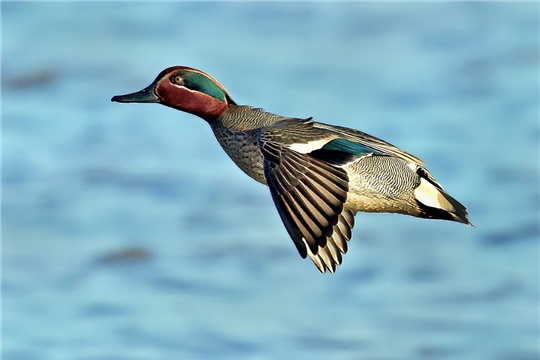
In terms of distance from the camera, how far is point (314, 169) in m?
6.17

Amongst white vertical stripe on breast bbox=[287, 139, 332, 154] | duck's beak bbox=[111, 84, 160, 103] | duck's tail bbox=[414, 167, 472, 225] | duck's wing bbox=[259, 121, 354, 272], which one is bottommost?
duck's wing bbox=[259, 121, 354, 272]

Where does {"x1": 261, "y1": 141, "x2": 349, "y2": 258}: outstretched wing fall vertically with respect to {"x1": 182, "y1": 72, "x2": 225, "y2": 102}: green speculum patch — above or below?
below

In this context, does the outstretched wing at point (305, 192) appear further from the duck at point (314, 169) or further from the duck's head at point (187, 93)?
the duck's head at point (187, 93)

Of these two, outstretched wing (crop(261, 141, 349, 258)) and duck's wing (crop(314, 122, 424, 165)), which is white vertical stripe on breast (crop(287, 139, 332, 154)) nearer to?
outstretched wing (crop(261, 141, 349, 258))

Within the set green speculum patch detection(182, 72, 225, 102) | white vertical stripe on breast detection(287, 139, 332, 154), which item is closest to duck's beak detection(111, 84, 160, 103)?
green speculum patch detection(182, 72, 225, 102)

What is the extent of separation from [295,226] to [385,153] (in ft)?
3.16

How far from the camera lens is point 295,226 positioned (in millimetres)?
5914

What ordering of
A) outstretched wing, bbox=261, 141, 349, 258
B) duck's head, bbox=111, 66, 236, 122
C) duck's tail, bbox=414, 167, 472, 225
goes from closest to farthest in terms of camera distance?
outstretched wing, bbox=261, 141, 349, 258 < duck's tail, bbox=414, 167, 472, 225 < duck's head, bbox=111, 66, 236, 122

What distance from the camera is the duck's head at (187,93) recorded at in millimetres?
Result: 6926

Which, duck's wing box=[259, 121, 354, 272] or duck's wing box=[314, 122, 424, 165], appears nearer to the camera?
duck's wing box=[259, 121, 354, 272]

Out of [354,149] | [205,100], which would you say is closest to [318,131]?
[354,149]

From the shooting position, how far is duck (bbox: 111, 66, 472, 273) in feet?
19.8

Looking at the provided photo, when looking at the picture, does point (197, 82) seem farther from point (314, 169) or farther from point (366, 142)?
point (314, 169)

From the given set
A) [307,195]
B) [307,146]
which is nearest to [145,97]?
[307,146]
